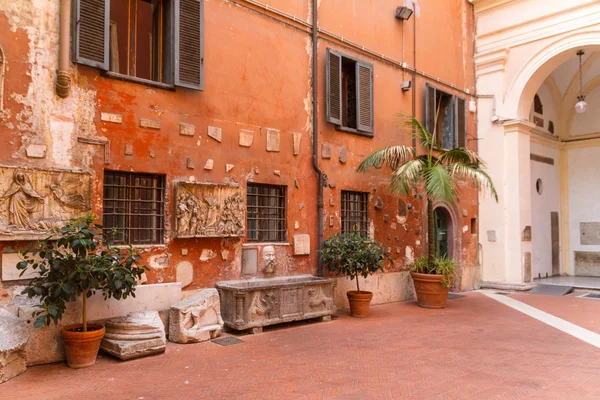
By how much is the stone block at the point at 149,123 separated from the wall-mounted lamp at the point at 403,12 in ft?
22.6

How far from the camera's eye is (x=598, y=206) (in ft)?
51.9

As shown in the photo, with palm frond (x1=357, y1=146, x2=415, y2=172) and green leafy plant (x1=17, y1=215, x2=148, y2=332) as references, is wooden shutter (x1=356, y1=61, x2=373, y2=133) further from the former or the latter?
Result: green leafy plant (x1=17, y1=215, x2=148, y2=332)

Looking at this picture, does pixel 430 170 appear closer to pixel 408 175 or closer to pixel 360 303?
pixel 408 175

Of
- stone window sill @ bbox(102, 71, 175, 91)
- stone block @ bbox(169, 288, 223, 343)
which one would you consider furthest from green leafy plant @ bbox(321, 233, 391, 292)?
stone window sill @ bbox(102, 71, 175, 91)

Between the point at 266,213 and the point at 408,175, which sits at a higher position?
the point at 408,175

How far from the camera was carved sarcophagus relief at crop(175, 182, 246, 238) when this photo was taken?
7301mm

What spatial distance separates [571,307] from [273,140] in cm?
732

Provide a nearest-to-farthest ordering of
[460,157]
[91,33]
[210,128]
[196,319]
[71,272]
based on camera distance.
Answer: [71,272], [91,33], [196,319], [210,128], [460,157]

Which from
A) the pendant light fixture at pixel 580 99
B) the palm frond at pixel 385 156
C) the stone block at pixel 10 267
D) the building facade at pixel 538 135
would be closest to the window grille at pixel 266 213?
the palm frond at pixel 385 156

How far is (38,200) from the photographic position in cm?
598

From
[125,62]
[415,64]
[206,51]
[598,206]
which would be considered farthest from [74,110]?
[598,206]

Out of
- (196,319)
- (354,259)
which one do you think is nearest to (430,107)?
(354,259)

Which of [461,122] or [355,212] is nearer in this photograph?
[355,212]

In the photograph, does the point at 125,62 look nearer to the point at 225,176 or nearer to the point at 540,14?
the point at 225,176
